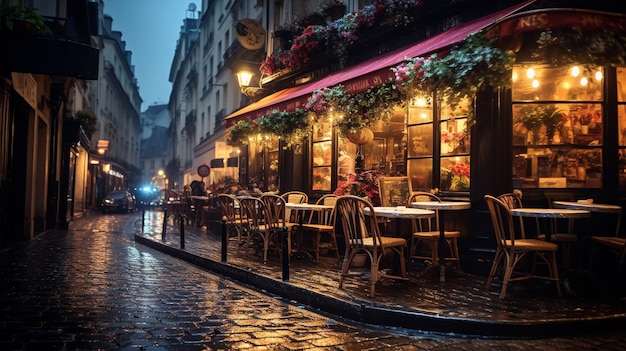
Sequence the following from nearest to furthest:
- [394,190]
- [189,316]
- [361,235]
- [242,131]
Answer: [189,316], [361,235], [394,190], [242,131]

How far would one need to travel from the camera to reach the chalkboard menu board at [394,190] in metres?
7.60

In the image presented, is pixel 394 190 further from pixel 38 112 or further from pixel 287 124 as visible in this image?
pixel 38 112

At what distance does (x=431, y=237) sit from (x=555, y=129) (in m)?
2.46

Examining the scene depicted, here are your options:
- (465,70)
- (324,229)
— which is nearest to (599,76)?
(465,70)

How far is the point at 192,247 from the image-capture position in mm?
10039

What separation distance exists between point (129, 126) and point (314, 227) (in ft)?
160

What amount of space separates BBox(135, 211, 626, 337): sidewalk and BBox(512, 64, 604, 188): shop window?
159 centimetres

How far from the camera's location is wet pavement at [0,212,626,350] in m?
4.02

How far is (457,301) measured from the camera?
5.17 m

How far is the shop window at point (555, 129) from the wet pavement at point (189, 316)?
196 centimetres

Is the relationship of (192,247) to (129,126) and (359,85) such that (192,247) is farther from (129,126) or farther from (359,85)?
(129,126)

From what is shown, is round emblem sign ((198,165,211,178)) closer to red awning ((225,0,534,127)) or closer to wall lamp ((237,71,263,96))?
wall lamp ((237,71,263,96))

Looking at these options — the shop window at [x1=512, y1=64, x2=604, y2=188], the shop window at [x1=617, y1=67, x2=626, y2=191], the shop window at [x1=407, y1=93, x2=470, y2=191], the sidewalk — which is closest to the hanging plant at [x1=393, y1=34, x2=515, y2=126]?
the shop window at [x1=407, y1=93, x2=470, y2=191]

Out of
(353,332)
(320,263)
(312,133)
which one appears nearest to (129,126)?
(312,133)
